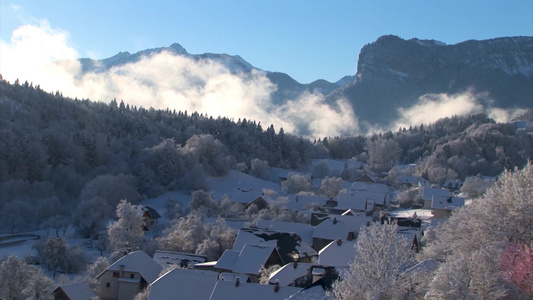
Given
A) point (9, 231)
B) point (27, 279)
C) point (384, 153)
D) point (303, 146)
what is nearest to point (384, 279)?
point (27, 279)

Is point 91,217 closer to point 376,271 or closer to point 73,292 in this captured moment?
point 73,292

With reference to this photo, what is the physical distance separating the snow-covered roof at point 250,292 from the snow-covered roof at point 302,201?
35.8m

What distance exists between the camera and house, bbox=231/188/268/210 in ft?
199

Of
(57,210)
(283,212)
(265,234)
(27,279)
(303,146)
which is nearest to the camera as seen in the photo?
(27,279)

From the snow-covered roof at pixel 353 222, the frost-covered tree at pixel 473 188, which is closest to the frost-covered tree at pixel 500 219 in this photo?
the snow-covered roof at pixel 353 222

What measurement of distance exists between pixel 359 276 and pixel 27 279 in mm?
17938

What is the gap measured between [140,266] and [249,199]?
1271 inches

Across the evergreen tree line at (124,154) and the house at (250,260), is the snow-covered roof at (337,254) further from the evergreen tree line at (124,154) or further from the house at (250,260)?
the evergreen tree line at (124,154)

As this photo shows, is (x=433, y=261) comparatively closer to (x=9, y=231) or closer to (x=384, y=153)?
(x=9, y=231)

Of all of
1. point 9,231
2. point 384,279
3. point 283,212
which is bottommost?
point 9,231

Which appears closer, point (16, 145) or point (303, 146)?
point (16, 145)

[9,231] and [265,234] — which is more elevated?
[265,234]

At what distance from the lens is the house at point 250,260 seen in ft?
100

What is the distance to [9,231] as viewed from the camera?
182ft
